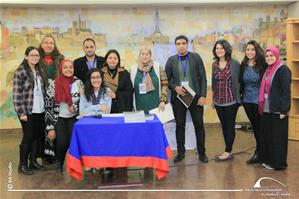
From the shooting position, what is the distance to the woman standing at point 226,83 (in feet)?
13.8

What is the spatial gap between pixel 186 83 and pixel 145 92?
0.52 metres

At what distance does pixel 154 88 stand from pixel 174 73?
0.34 metres

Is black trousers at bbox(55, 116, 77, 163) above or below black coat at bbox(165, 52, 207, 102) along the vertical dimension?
below

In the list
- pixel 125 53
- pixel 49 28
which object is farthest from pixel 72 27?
pixel 125 53

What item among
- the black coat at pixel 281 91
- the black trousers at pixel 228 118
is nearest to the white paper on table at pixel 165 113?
the black trousers at pixel 228 118

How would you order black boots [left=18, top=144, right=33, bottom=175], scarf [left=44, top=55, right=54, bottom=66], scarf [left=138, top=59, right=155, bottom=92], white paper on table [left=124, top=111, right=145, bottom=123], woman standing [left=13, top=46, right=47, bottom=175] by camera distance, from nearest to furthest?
1. white paper on table [left=124, top=111, right=145, bottom=123]
2. woman standing [left=13, top=46, right=47, bottom=175]
3. black boots [left=18, top=144, right=33, bottom=175]
4. scarf [left=138, top=59, right=155, bottom=92]
5. scarf [left=44, top=55, right=54, bottom=66]

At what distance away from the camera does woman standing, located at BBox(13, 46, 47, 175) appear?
3889mm

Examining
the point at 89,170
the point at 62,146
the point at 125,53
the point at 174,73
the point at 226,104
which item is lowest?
the point at 89,170

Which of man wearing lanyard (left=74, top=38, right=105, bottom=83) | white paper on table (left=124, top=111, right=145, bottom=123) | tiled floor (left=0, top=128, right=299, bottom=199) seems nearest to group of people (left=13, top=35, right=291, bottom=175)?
man wearing lanyard (left=74, top=38, right=105, bottom=83)

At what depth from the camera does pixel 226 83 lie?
4219mm

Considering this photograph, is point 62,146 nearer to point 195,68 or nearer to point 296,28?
point 195,68

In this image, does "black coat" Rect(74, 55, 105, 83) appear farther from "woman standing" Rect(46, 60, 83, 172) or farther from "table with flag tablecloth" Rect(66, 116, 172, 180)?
"table with flag tablecloth" Rect(66, 116, 172, 180)

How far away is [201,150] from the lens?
14.5ft

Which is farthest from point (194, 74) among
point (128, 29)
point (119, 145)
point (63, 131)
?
point (128, 29)
